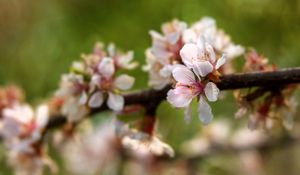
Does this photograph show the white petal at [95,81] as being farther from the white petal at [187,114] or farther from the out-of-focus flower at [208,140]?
the out-of-focus flower at [208,140]

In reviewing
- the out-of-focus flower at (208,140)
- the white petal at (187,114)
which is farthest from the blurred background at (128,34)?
the white petal at (187,114)

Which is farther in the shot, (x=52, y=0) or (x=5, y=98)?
(x=52, y=0)

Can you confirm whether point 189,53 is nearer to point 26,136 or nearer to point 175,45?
point 175,45

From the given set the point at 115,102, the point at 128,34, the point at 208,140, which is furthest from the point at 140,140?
the point at 128,34

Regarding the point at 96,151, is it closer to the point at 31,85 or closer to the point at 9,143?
the point at 31,85

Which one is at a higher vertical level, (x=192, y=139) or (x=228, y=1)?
(x=228, y=1)

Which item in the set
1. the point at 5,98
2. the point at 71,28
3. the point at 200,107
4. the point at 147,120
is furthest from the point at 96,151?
the point at 200,107

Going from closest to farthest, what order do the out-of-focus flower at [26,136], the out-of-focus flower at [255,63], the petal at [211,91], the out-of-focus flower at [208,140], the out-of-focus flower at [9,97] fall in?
the petal at [211,91]
the out-of-focus flower at [255,63]
the out-of-focus flower at [26,136]
the out-of-focus flower at [9,97]
the out-of-focus flower at [208,140]
